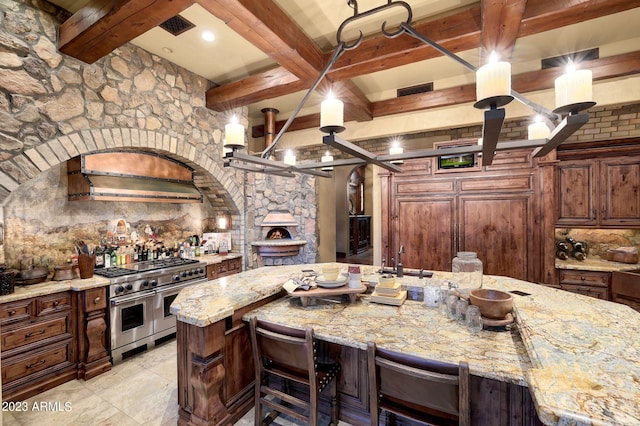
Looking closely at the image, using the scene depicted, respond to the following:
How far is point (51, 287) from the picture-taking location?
2.51 metres

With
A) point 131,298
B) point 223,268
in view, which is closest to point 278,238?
point 223,268

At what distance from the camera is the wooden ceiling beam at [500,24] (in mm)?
1978

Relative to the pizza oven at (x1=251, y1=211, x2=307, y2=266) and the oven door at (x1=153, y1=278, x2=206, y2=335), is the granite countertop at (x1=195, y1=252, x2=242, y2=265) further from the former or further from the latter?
the oven door at (x1=153, y1=278, x2=206, y2=335)

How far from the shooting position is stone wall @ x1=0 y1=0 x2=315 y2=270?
236 centimetres

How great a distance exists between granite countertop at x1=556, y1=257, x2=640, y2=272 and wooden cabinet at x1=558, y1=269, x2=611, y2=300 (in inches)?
2.3

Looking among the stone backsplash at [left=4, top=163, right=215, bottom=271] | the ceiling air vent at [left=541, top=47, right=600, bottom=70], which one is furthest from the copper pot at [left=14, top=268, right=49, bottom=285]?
the ceiling air vent at [left=541, top=47, right=600, bottom=70]

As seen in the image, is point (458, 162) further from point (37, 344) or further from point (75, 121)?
point (37, 344)

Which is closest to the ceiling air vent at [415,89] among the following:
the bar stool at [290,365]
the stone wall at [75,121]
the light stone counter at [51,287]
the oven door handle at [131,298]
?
the stone wall at [75,121]

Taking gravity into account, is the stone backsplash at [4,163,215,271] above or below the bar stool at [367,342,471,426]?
above

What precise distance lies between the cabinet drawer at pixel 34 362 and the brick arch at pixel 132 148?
1.34m

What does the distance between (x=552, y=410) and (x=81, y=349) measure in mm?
3526

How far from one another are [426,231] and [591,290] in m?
1.99

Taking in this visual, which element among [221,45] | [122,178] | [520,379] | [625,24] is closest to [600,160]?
[625,24]

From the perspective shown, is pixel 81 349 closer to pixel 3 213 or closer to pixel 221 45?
pixel 3 213
